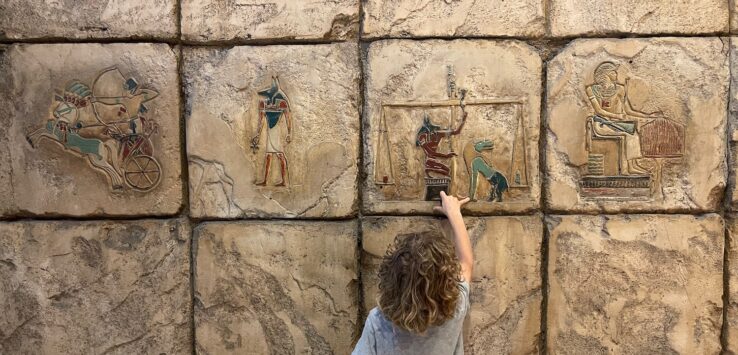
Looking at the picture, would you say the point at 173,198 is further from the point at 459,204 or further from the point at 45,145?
the point at 459,204

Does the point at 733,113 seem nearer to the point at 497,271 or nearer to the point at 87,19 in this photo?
the point at 497,271

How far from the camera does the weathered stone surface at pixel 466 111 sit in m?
2.74

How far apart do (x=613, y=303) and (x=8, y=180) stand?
3.19 meters

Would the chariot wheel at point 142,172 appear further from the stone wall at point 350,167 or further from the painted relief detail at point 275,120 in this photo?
the painted relief detail at point 275,120

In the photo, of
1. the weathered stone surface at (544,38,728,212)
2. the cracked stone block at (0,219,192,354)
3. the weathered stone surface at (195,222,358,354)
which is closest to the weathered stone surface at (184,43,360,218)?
the weathered stone surface at (195,222,358,354)

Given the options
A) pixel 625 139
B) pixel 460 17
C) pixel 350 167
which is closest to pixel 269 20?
pixel 350 167

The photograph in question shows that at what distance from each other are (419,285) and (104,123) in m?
1.89

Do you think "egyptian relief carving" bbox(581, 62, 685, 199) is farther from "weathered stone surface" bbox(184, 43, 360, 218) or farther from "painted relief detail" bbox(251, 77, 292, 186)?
"painted relief detail" bbox(251, 77, 292, 186)

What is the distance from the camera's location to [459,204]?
2713 mm

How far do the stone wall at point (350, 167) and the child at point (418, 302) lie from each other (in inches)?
30.4

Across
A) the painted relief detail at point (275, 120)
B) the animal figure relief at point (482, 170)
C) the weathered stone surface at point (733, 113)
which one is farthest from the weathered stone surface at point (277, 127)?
the weathered stone surface at point (733, 113)

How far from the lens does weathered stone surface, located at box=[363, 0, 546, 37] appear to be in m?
2.74

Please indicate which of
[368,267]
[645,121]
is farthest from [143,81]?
[645,121]

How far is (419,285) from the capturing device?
74.5 inches
